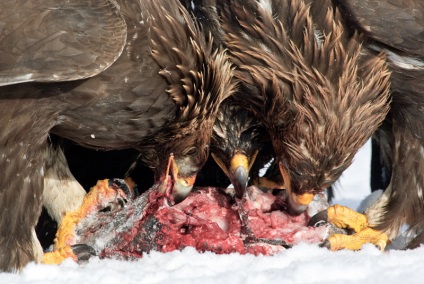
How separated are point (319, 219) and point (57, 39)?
2001 millimetres

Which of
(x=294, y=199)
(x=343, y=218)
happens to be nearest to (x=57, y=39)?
(x=294, y=199)

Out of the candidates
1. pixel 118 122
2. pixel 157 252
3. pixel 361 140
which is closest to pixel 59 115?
pixel 118 122

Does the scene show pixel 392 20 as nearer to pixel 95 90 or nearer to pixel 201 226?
pixel 201 226

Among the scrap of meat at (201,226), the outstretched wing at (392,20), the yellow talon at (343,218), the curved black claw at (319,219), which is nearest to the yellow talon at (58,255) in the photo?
the scrap of meat at (201,226)

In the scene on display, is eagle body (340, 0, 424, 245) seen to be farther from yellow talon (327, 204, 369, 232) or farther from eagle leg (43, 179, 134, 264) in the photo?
eagle leg (43, 179, 134, 264)

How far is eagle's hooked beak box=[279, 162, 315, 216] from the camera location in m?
6.56

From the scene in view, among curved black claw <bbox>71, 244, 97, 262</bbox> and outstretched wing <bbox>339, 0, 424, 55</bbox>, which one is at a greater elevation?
outstretched wing <bbox>339, 0, 424, 55</bbox>

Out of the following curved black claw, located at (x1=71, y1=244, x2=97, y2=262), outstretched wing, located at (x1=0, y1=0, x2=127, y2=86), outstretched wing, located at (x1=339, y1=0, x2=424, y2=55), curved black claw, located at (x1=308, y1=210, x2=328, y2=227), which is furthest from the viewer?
curved black claw, located at (x1=308, y1=210, x2=328, y2=227)

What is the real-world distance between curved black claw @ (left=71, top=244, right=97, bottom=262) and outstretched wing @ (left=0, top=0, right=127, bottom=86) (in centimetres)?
104

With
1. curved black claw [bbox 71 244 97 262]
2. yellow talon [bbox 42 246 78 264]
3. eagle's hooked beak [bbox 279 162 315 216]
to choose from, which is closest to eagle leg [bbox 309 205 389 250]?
eagle's hooked beak [bbox 279 162 315 216]

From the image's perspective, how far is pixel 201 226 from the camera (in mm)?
6203

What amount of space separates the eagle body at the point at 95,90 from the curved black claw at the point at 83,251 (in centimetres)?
22

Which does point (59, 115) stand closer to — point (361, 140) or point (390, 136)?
point (361, 140)

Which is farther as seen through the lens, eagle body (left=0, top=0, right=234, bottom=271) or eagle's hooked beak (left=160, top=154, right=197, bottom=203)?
eagle's hooked beak (left=160, top=154, right=197, bottom=203)
